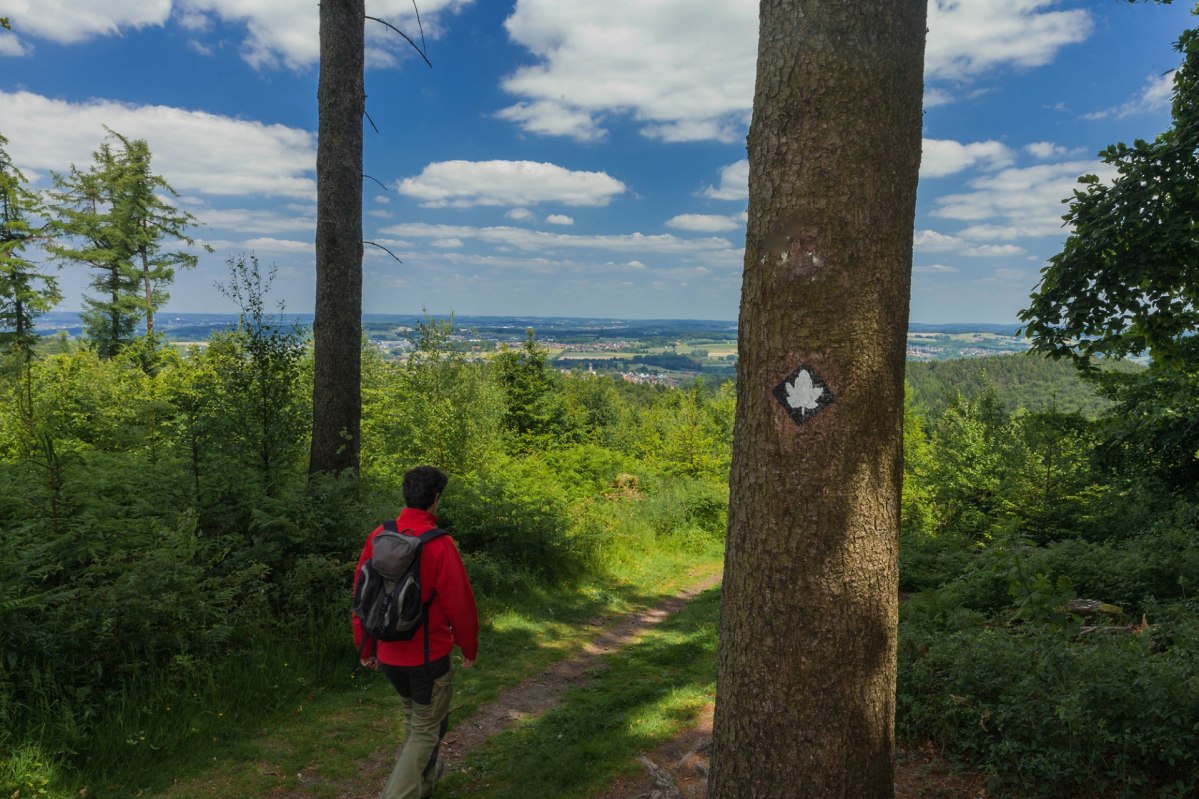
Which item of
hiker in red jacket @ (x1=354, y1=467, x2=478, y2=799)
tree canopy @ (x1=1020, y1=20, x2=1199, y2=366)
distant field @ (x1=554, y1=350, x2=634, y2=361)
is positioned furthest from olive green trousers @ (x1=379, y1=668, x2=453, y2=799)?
distant field @ (x1=554, y1=350, x2=634, y2=361)

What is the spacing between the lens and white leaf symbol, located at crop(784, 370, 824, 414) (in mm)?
2098

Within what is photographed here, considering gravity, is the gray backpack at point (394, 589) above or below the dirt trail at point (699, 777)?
above

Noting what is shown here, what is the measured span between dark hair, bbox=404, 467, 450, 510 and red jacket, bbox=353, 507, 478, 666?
1.9 inches

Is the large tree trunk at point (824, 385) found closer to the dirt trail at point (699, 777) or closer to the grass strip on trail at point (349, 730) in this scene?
the dirt trail at point (699, 777)

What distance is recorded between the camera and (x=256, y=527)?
6332mm

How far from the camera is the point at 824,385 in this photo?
2.09 metres

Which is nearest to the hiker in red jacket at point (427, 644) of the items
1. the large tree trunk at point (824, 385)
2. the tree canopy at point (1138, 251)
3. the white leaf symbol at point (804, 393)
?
the large tree trunk at point (824, 385)

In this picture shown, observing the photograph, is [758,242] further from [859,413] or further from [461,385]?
[461,385]

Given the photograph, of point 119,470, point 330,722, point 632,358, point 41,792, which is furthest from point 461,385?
point 632,358

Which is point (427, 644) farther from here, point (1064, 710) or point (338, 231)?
point (338, 231)

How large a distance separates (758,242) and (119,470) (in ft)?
24.1

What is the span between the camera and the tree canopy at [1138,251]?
6.59 meters

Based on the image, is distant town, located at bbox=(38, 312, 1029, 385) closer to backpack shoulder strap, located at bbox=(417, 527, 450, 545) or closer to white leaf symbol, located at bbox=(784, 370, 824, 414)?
backpack shoulder strap, located at bbox=(417, 527, 450, 545)

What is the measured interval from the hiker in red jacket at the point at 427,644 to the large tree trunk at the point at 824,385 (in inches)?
73.3
